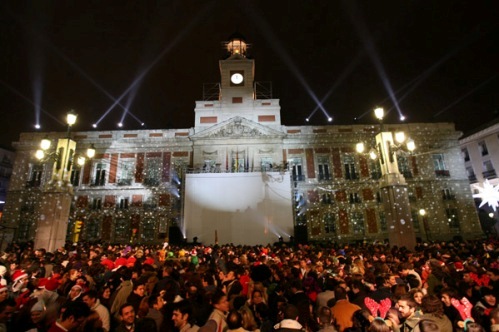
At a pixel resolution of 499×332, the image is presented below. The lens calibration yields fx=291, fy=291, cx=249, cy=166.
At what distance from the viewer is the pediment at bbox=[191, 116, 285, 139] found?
31.4m

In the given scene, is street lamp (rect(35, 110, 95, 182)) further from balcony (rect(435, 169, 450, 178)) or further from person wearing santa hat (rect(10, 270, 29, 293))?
balcony (rect(435, 169, 450, 178))

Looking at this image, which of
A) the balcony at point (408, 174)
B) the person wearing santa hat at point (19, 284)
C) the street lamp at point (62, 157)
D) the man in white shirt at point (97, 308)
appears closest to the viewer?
the man in white shirt at point (97, 308)

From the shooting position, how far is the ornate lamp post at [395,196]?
1151 centimetres

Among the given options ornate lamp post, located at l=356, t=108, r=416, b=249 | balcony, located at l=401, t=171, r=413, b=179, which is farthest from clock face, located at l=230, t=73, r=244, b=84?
ornate lamp post, located at l=356, t=108, r=416, b=249

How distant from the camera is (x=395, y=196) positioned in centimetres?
1180

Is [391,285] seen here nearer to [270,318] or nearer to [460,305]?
[460,305]

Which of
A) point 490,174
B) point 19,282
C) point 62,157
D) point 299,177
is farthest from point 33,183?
point 490,174

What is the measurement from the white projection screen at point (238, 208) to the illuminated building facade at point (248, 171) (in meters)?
4.30

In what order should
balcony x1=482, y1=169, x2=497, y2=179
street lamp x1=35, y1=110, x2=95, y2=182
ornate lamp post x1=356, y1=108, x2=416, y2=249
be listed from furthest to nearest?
balcony x1=482, y1=169, x2=497, y2=179 < street lamp x1=35, y1=110, x2=95, y2=182 < ornate lamp post x1=356, y1=108, x2=416, y2=249

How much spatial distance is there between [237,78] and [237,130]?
7253mm

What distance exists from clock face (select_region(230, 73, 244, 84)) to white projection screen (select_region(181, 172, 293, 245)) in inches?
572

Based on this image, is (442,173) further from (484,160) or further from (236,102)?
(236,102)

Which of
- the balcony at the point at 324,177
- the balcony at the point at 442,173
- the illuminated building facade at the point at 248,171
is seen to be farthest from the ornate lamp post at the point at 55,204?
the balcony at the point at 442,173

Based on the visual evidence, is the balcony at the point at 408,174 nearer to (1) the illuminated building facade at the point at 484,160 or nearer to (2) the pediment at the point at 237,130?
(1) the illuminated building facade at the point at 484,160
